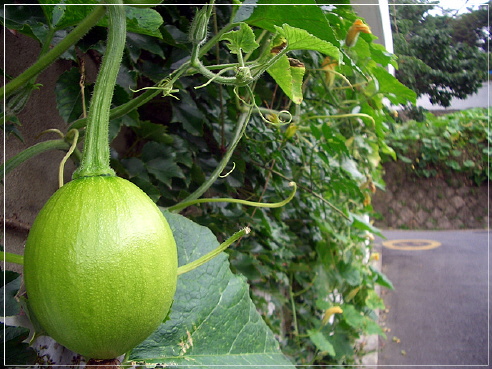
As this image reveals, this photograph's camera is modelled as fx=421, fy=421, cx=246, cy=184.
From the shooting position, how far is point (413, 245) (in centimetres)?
272

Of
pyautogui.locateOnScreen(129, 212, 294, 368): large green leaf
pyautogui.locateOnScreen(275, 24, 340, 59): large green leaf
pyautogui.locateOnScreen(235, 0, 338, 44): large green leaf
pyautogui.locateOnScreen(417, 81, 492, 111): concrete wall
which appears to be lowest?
pyautogui.locateOnScreen(129, 212, 294, 368): large green leaf

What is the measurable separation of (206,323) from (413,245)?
247 cm

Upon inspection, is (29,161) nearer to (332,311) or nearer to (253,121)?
(253,121)

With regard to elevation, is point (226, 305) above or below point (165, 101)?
below

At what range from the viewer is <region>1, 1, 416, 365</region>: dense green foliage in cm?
48

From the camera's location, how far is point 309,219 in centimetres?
176

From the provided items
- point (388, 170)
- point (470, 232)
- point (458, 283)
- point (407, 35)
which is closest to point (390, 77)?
point (407, 35)

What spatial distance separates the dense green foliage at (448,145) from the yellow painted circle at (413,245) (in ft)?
1.40

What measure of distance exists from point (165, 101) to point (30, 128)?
1.07 ft

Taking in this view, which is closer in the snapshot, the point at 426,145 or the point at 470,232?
the point at 426,145

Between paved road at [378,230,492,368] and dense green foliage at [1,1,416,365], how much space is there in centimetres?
41

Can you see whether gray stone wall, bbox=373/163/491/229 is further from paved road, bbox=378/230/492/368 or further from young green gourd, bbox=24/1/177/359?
young green gourd, bbox=24/1/177/359

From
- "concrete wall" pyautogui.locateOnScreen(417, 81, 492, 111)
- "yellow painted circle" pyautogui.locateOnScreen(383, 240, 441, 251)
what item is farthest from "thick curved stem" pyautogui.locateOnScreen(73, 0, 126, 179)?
"yellow painted circle" pyautogui.locateOnScreen(383, 240, 441, 251)

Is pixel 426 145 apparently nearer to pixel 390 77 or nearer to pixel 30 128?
pixel 390 77
